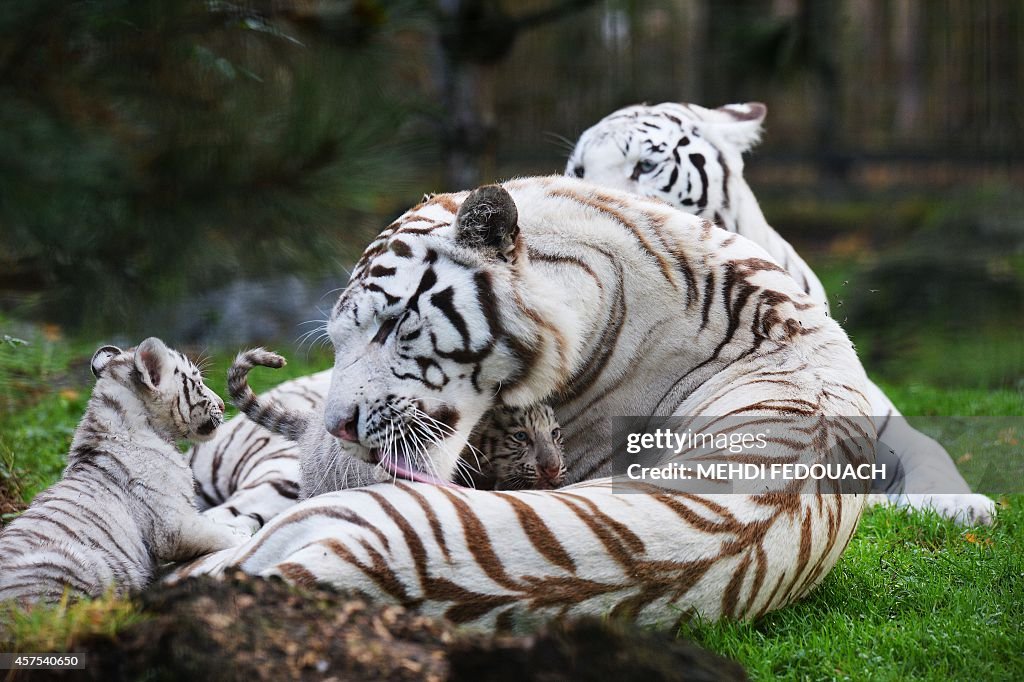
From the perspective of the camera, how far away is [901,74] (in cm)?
1162

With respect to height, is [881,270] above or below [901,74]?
below

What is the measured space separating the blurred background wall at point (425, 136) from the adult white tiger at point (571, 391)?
1.21ft

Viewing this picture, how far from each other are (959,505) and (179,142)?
9.39 ft

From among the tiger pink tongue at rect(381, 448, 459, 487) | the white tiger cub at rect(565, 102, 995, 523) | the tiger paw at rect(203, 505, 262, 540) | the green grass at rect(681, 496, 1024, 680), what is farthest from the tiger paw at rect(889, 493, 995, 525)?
the tiger paw at rect(203, 505, 262, 540)

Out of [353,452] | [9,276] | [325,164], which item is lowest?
[353,452]

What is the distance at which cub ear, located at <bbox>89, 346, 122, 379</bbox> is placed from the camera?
344cm

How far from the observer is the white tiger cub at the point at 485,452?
3099mm

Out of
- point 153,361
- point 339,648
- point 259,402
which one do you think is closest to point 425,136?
point 259,402

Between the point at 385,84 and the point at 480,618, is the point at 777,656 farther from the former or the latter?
the point at 385,84

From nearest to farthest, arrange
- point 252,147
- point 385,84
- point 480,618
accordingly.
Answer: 1. point 480,618
2. point 252,147
3. point 385,84

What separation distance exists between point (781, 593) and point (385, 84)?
1.73 meters

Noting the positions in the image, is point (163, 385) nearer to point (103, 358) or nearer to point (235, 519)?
point (103, 358)

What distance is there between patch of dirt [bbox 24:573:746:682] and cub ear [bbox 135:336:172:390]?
52.5 inches

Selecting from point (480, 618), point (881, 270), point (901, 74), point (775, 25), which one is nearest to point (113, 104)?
point (480, 618)
